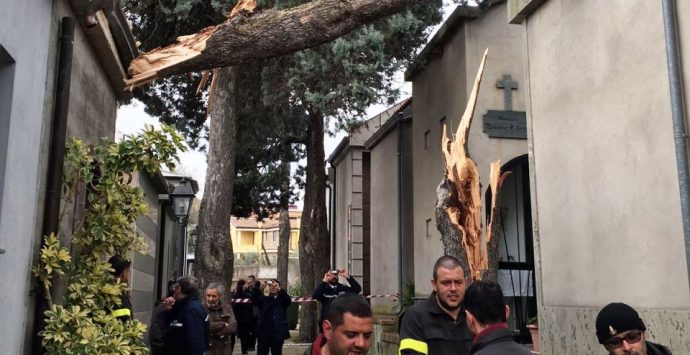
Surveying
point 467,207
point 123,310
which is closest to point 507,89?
point 467,207

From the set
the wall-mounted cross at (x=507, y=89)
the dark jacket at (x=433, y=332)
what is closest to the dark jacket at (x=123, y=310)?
the dark jacket at (x=433, y=332)

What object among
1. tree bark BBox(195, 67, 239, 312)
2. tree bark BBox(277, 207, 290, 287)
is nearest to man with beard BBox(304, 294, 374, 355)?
tree bark BBox(195, 67, 239, 312)

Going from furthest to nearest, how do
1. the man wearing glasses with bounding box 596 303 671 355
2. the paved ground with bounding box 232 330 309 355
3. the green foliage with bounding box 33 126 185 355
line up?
the paved ground with bounding box 232 330 309 355 < the green foliage with bounding box 33 126 185 355 < the man wearing glasses with bounding box 596 303 671 355

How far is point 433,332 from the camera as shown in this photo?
4027 mm

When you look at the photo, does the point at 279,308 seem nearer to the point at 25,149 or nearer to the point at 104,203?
the point at 104,203

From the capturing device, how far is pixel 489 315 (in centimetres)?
329

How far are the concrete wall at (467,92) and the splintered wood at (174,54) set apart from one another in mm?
5464

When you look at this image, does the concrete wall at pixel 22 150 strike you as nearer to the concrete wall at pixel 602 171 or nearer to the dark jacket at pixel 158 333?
the dark jacket at pixel 158 333

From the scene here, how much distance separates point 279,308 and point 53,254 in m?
8.49

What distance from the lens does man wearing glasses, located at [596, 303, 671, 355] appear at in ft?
11.1

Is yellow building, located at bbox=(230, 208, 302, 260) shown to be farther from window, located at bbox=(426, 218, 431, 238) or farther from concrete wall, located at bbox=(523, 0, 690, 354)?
concrete wall, located at bbox=(523, 0, 690, 354)

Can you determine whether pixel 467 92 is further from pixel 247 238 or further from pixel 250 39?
pixel 247 238

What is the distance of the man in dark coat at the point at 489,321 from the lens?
313 centimetres

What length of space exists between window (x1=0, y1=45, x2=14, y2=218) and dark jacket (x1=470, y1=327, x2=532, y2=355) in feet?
9.96
